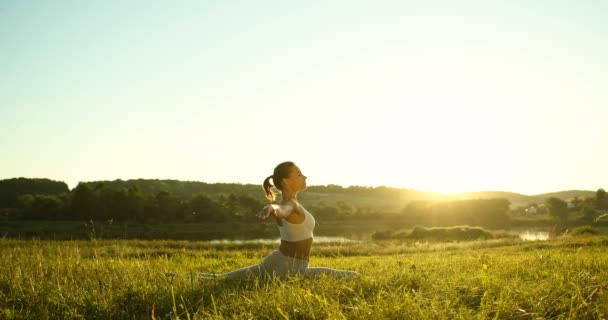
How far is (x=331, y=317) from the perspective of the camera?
3936 mm

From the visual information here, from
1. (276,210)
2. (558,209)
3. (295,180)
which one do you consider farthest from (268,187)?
(558,209)

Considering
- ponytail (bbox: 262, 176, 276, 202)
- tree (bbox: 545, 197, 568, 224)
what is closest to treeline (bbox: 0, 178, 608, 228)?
tree (bbox: 545, 197, 568, 224)

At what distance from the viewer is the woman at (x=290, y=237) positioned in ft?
22.5

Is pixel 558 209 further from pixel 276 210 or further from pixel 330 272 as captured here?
pixel 276 210

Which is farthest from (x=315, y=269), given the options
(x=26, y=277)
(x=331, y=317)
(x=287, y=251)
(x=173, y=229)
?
(x=173, y=229)

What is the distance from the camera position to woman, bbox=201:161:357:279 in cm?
685

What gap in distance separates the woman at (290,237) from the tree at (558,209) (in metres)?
88.4

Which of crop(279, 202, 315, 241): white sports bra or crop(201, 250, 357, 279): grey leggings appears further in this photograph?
crop(279, 202, 315, 241): white sports bra

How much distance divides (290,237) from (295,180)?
933 millimetres

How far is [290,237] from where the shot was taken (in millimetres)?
7066

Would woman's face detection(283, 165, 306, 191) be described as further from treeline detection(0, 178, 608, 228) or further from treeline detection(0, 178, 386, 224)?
treeline detection(0, 178, 386, 224)

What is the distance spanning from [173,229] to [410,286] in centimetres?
7585

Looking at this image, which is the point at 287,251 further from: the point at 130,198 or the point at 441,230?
the point at 130,198

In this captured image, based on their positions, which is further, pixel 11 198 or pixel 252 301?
pixel 11 198
